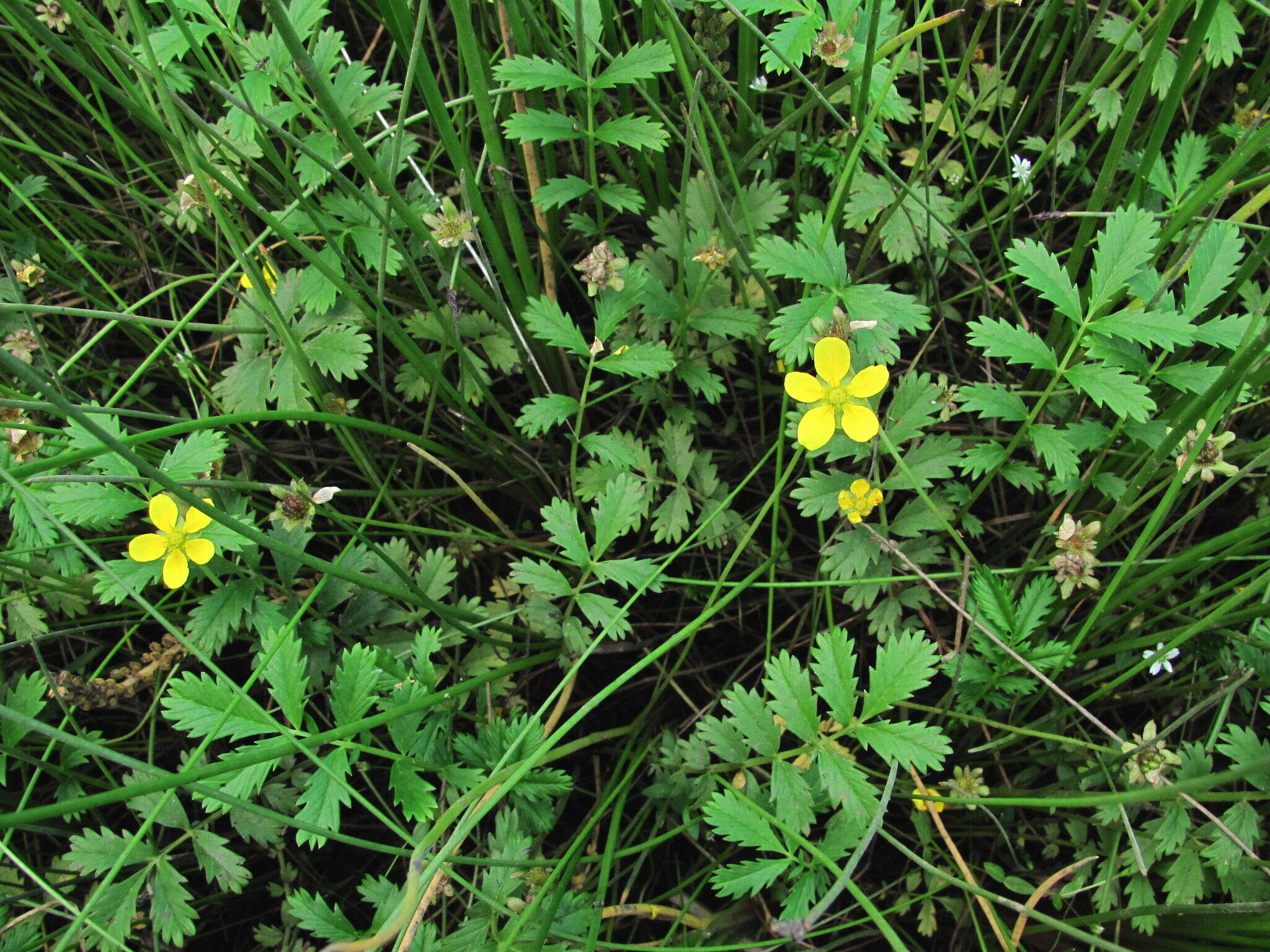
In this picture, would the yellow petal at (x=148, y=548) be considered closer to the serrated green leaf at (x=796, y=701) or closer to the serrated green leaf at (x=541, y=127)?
the serrated green leaf at (x=541, y=127)

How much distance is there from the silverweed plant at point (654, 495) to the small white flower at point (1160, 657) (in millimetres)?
32

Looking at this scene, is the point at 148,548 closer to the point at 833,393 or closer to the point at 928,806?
the point at 833,393

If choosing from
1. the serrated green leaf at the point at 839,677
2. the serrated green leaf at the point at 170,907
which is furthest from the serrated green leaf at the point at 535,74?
the serrated green leaf at the point at 170,907

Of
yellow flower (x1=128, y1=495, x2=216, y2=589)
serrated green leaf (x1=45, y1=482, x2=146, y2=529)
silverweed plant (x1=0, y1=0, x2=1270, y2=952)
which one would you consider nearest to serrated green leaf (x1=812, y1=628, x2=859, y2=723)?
silverweed plant (x1=0, y1=0, x2=1270, y2=952)

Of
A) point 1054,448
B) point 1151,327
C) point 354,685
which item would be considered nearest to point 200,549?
Answer: point 354,685

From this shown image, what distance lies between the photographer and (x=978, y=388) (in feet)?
5.57

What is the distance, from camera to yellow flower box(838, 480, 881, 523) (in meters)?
1.74

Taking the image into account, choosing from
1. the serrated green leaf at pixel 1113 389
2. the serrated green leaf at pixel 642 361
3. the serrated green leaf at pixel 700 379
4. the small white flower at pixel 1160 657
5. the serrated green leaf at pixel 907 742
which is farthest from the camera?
the serrated green leaf at pixel 700 379

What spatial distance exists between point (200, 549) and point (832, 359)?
123 centimetres

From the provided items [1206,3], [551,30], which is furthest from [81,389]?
[1206,3]

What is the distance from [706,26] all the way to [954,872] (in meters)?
1.86

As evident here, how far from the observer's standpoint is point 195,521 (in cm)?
163

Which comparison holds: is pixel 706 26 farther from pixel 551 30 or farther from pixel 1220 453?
pixel 1220 453

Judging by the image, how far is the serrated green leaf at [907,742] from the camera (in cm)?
145
